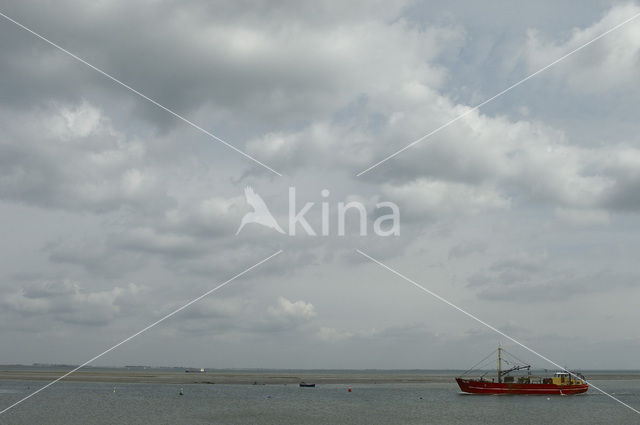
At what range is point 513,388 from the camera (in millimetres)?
118375

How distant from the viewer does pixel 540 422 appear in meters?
74.7

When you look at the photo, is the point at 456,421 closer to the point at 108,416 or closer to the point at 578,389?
the point at 108,416

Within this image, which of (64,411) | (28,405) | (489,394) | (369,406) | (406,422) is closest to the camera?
(406,422)

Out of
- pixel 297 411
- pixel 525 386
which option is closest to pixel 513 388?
pixel 525 386

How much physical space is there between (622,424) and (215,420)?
175 ft

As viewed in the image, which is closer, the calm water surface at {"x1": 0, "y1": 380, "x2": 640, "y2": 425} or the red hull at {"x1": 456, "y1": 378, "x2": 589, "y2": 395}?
the calm water surface at {"x1": 0, "y1": 380, "x2": 640, "y2": 425}

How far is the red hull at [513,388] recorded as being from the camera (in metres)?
119

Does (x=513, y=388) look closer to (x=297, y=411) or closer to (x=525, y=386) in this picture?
(x=525, y=386)

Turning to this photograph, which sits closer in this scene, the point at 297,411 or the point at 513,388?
the point at 297,411

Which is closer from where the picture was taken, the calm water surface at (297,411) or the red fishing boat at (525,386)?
the calm water surface at (297,411)

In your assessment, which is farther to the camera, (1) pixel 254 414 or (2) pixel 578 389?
(2) pixel 578 389

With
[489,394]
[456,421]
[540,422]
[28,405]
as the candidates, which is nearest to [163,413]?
[28,405]

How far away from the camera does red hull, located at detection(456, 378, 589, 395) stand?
118625 millimetres

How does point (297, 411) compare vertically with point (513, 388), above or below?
above
